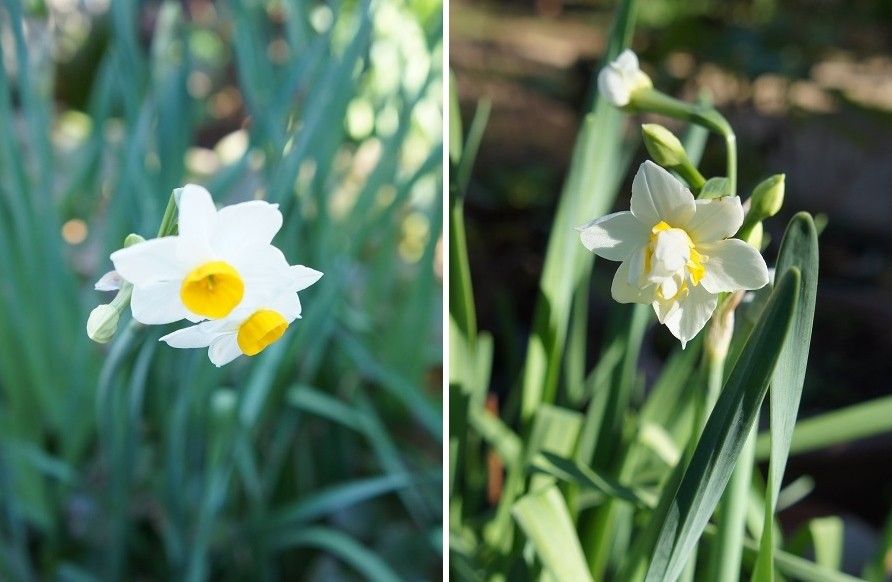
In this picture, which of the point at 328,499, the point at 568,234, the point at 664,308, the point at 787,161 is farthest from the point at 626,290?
the point at 787,161

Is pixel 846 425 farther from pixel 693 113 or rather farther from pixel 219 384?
pixel 219 384

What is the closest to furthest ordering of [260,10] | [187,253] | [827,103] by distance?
[187,253]
[260,10]
[827,103]

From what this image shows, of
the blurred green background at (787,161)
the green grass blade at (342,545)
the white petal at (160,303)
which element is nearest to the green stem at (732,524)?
the white petal at (160,303)

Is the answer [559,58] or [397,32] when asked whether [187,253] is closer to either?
[397,32]

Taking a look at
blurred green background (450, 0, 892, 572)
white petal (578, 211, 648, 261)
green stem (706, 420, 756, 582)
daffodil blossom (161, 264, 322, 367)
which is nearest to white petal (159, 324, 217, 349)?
daffodil blossom (161, 264, 322, 367)

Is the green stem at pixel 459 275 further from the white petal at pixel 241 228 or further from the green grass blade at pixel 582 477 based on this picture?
the white petal at pixel 241 228

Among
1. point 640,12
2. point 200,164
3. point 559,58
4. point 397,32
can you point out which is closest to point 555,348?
point 397,32

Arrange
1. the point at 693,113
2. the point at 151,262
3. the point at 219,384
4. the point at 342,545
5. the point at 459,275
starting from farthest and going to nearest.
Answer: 1. the point at 219,384
2. the point at 342,545
3. the point at 459,275
4. the point at 693,113
5. the point at 151,262
